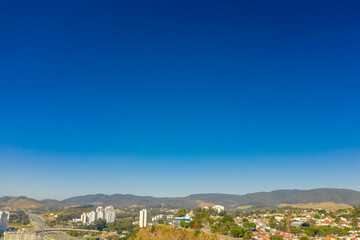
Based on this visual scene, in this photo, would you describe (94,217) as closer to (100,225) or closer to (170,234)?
(100,225)

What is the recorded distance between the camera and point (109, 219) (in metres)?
85.1

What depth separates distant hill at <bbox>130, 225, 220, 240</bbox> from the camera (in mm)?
35938

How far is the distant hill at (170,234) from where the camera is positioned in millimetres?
35938

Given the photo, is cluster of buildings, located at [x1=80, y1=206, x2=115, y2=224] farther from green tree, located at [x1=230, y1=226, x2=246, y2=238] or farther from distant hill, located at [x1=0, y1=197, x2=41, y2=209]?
distant hill, located at [x1=0, y1=197, x2=41, y2=209]

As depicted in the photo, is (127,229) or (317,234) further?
(127,229)

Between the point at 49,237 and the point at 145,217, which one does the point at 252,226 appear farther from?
the point at 49,237

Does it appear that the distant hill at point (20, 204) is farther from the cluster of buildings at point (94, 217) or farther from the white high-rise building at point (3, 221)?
the white high-rise building at point (3, 221)

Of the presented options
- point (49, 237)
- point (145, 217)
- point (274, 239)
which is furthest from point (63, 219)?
point (274, 239)

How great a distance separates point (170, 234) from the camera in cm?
3891

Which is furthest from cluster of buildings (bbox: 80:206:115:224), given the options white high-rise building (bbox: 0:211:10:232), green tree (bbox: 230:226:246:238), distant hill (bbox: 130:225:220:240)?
green tree (bbox: 230:226:246:238)

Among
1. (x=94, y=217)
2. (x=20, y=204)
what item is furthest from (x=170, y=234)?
(x=20, y=204)

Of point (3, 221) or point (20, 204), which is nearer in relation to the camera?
point (3, 221)

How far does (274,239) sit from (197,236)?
11.8 m

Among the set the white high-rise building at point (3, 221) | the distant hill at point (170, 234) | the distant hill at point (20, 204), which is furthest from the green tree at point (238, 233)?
the distant hill at point (20, 204)
